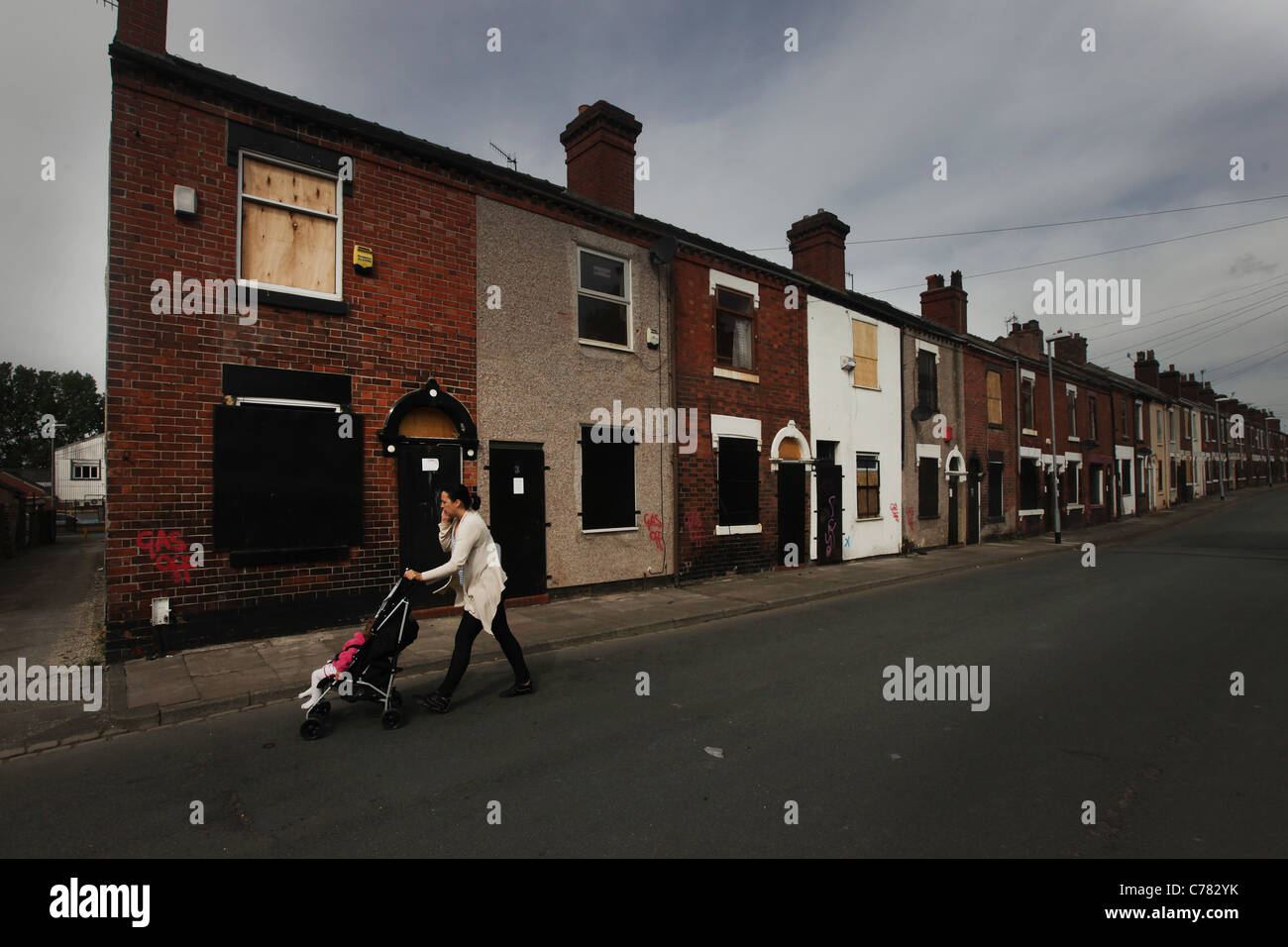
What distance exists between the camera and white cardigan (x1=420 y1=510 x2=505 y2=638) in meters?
5.64

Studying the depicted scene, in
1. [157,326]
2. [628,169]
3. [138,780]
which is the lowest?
[138,780]

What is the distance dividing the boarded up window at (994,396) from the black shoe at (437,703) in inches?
900

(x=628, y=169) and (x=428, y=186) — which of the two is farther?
(x=628, y=169)

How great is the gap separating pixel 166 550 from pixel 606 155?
9823mm

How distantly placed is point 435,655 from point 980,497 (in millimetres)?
20645

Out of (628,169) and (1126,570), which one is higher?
(628,169)

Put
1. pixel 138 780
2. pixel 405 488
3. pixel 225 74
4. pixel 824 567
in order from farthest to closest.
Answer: pixel 824 567 → pixel 405 488 → pixel 225 74 → pixel 138 780

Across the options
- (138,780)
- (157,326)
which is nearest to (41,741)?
(138,780)

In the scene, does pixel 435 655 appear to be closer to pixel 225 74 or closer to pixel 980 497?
pixel 225 74

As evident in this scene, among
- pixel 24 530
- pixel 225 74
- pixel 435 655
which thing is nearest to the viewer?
pixel 435 655

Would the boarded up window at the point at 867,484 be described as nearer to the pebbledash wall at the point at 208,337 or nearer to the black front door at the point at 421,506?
the black front door at the point at 421,506

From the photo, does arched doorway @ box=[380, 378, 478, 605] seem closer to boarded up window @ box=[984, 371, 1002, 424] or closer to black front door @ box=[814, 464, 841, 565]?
black front door @ box=[814, 464, 841, 565]

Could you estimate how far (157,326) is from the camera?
7.41 meters

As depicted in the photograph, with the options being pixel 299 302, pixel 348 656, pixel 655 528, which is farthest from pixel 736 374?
pixel 348 656
